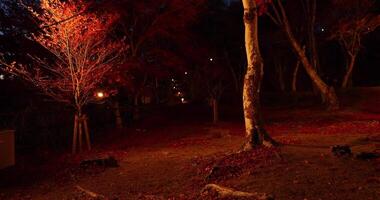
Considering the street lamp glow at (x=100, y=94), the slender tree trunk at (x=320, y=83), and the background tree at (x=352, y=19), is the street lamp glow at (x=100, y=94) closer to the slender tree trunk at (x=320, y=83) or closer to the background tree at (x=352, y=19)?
the slender tree trunk at (x=320, y=83)

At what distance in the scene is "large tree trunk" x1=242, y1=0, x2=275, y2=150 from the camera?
1329 centimetres

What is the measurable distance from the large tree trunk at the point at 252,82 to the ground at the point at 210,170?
0.61 meters

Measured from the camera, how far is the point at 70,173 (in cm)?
1395

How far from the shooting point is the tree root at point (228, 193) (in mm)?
8406

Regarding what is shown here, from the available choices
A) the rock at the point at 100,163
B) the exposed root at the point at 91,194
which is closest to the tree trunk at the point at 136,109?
the rock at the point at 100,163

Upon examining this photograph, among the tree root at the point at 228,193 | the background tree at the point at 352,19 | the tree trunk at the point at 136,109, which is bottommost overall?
the tree root at the point at 228,193

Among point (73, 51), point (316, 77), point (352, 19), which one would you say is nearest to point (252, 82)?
point (73, 51)

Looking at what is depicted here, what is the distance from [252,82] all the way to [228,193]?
17.2 ft

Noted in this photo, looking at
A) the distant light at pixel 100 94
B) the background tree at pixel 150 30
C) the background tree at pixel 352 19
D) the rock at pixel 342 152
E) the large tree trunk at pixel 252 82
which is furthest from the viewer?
the background tree at pixel 352 19

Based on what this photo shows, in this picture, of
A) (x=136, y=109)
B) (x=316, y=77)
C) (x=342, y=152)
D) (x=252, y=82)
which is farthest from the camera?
(x=136, y=109)

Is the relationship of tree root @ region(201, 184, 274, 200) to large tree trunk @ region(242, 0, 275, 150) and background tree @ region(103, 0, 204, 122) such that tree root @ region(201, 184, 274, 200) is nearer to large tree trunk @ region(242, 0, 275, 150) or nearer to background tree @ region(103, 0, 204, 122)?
large tree trunk @ region(242, 0, 275, 150)

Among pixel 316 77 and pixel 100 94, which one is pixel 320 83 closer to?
pixel 316 77

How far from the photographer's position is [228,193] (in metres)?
8.99

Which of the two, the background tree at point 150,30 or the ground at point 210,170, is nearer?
the ground at point 210,170
